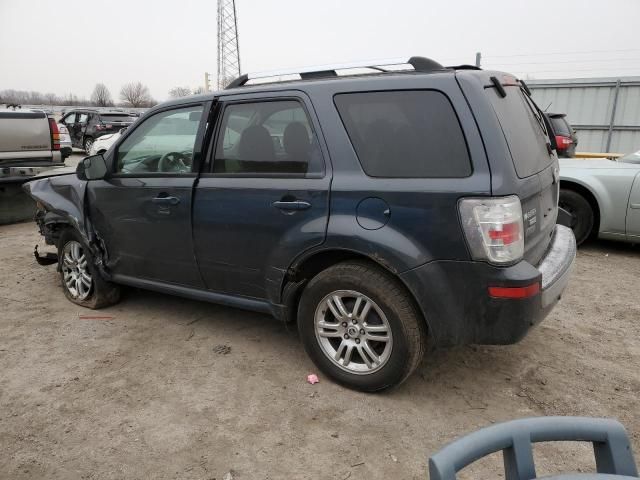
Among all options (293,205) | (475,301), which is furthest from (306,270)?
(475,301)

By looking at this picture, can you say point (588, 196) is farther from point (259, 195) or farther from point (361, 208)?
point (259, 195)

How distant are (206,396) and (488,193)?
202 cm

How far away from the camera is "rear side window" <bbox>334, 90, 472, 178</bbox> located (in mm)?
2588

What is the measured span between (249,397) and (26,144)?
22.1 ft

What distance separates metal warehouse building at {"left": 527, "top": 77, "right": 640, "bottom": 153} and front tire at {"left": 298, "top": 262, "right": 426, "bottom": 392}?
11406mm

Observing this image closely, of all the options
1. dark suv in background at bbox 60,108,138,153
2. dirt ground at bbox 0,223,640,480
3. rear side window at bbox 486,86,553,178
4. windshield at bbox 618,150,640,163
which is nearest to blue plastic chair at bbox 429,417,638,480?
dirt ground at bbox 0,223,640,480

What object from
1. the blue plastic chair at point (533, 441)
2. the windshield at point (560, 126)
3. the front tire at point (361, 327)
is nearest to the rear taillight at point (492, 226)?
the front tire at point (361, 327)

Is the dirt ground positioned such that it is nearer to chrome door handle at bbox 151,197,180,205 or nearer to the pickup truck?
chrome door handle at bbox 151,197,180,205

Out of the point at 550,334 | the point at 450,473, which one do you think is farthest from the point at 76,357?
the point at 550,334

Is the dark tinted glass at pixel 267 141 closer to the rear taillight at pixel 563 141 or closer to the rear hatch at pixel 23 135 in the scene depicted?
the rear hatch at pixel 23 135

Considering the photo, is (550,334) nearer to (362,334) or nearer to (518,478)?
(362,334)

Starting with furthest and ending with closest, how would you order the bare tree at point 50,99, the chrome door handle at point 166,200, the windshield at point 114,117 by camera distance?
the bare tree at point 50,99
the windshield at point 114,117
the chrome door handle at point 166,200

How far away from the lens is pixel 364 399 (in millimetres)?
2969

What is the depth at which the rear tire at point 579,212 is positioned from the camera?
235 inches
